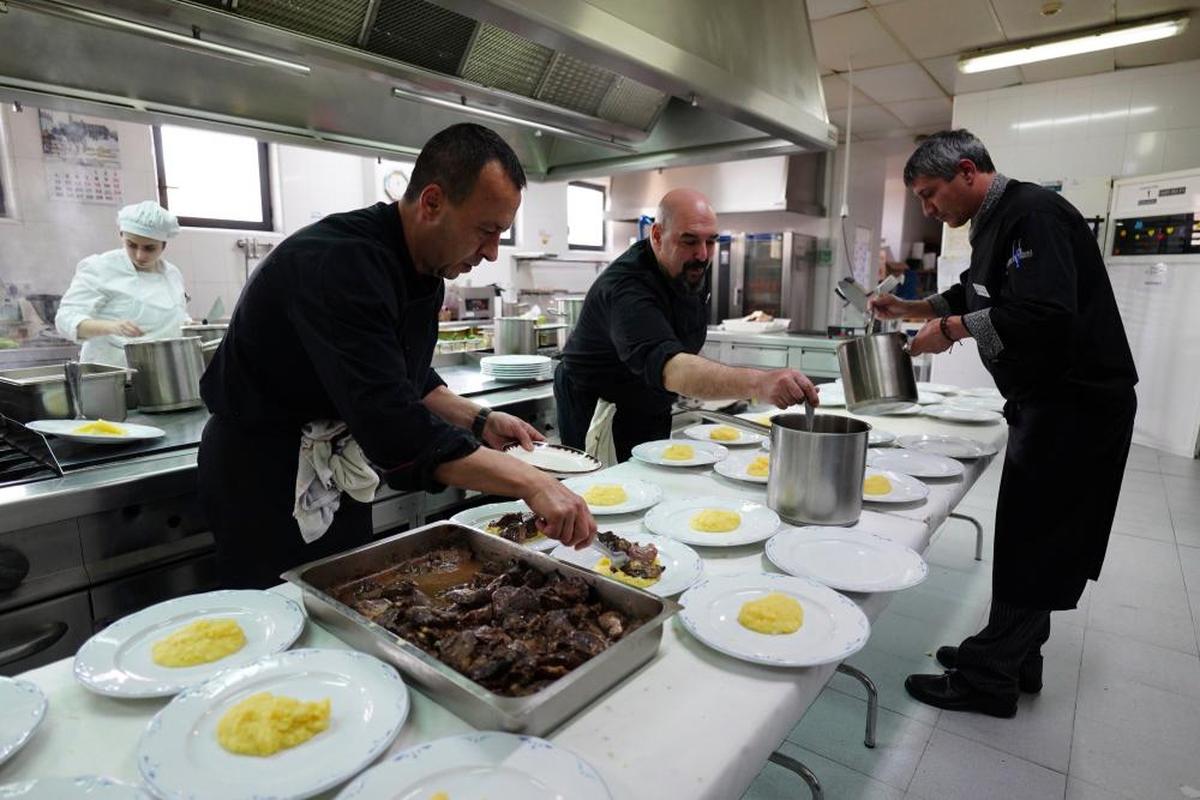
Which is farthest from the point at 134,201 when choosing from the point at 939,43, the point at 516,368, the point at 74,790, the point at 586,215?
the point at 939,43

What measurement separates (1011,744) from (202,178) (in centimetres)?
551

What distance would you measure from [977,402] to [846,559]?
78.6 inches

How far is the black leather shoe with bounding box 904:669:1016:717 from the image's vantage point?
2.06 m

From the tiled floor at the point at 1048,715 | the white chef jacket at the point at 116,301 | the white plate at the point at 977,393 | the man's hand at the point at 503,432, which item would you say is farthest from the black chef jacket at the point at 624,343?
the white chef jacket at the point at 116,301

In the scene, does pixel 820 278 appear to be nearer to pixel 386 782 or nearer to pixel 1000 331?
pixel 1000 331

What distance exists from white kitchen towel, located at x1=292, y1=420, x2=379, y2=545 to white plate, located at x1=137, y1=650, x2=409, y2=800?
0.61 m

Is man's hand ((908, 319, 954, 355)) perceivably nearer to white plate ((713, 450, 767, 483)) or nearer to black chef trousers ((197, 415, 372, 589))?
white plate ((713, 450, 767, 483))

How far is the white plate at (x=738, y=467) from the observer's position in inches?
69.4

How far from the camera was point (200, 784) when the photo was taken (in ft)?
2.19

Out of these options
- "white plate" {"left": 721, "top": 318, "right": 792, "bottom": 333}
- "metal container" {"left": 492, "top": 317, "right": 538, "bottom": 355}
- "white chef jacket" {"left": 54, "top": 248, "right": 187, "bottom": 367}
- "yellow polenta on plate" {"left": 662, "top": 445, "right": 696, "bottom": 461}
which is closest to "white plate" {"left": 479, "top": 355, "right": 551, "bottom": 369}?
"metal container" {"left": 492, "top": 317, "right": 538, "bottom": 355}

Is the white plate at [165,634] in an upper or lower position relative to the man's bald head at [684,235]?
lower

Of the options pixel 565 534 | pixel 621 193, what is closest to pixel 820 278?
pixel 621 193

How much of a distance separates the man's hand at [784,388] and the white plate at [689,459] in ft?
1.21

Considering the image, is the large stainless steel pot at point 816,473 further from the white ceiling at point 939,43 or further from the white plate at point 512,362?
the white ceiling at point 939,43
